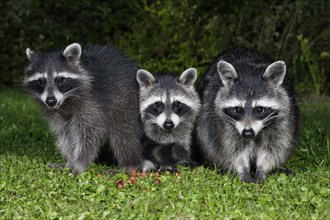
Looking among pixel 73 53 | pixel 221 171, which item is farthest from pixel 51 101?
pixel 221 171

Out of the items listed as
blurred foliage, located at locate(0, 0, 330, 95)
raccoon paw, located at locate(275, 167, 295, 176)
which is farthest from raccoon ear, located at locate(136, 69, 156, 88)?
blurred foliage, located at locate(0, 0, 330, 95)

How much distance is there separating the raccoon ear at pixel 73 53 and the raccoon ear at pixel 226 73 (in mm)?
1252

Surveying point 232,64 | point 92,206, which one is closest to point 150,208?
point 92,206

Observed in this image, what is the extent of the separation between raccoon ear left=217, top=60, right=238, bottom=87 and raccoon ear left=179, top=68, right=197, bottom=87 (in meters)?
0.53

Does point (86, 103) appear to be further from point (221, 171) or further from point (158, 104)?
point (221, 171)

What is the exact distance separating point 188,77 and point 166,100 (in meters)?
0.37

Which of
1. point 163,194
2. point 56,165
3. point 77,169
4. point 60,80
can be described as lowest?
point 56,165

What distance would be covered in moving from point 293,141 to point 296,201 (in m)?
1.11

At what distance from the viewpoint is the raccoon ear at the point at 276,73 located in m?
5.66

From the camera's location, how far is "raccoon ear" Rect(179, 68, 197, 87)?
6.32 m

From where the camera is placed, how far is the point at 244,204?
16.0ft

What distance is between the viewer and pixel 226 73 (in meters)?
5.80

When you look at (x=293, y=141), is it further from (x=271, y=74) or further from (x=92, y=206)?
(x=92, y=206)

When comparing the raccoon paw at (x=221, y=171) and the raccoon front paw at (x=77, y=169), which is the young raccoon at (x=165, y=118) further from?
the raccoon front paw at (x=77, y=169)
